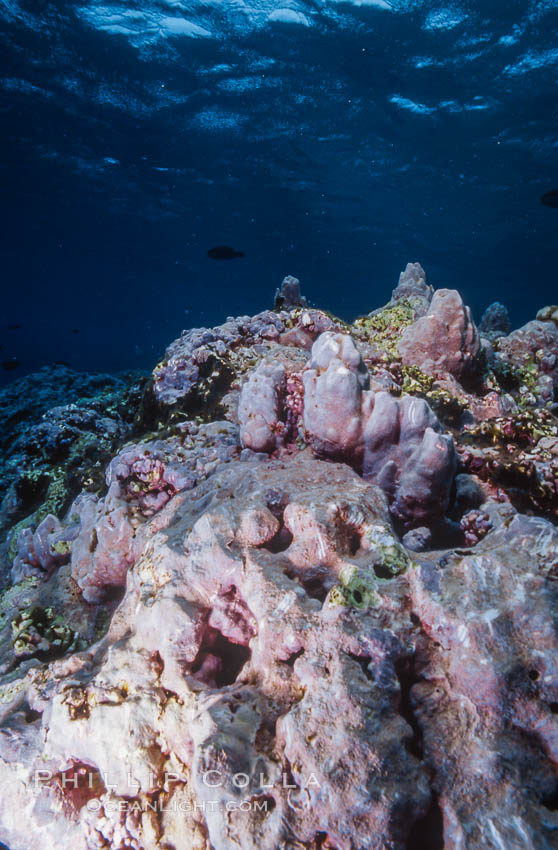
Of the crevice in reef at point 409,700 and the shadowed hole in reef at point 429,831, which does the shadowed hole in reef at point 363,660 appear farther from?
the shadowed hole in reef at point 429,831

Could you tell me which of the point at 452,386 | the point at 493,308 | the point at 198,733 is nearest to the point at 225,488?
the point at 198,733

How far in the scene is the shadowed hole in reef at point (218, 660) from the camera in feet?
6.85

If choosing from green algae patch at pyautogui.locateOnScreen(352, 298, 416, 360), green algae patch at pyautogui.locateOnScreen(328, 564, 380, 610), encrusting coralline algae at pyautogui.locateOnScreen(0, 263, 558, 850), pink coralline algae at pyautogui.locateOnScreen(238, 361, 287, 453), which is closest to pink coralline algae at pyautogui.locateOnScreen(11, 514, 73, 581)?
encrusting coralline algae at pyautogui.locateOnScreen(0, 263, 558, 850)

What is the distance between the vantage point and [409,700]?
1.68 m

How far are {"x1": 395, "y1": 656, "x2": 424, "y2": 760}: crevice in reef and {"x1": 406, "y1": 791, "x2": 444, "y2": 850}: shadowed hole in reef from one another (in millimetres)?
139

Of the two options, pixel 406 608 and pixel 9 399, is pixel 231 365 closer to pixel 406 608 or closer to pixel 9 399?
pixel 406 608

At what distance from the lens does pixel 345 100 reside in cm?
1888

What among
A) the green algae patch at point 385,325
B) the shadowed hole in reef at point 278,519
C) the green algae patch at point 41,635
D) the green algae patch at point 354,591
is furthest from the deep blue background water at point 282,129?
the green algae patch at point 354,591

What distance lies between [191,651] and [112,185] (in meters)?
32.7

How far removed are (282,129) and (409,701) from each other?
25602 millimetres

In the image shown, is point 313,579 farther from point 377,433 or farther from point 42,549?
point 42,549

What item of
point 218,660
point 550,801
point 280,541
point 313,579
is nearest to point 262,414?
point 280,541

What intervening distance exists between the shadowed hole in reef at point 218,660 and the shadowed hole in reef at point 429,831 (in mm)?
945

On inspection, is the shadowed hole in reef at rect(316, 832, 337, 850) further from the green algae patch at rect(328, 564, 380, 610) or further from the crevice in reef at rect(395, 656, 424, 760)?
the green algae patch at rect(328, 564, 380, 610)
